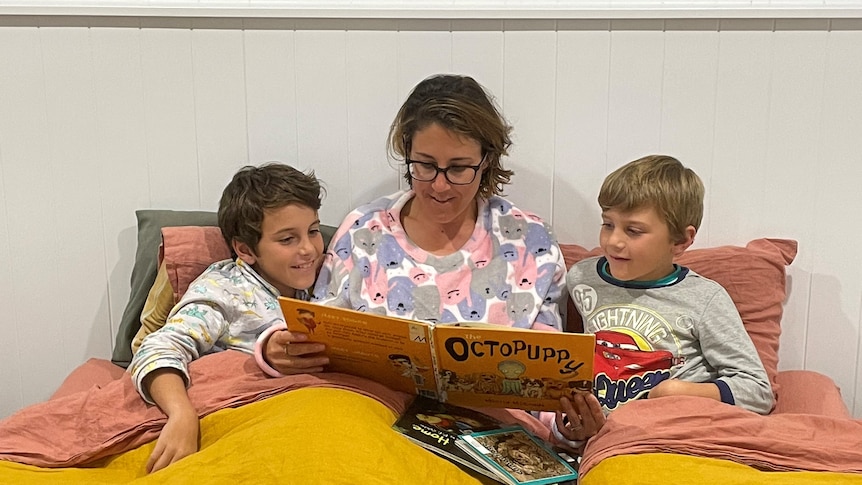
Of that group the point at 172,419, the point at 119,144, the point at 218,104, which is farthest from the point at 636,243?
the point at 119,144

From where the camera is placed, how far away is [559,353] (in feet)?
4.08

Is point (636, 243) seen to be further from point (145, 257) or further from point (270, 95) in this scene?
point (145, 257)

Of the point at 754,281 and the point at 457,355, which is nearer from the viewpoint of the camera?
the point at 457,355

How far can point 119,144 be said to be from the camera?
1963mm

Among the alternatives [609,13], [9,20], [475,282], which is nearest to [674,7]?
[609,13]

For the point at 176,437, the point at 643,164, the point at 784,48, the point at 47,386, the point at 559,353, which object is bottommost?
the point at 47,386

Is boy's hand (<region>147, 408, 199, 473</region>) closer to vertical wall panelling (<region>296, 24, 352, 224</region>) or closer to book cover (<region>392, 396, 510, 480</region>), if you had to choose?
book cover (<region>392, 396, 510, 480</region>)

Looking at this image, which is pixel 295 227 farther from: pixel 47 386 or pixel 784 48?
pixel 784 48

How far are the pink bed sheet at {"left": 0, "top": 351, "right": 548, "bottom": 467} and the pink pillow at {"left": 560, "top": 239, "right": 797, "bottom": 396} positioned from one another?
542 millimetres

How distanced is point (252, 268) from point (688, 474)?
95 cm

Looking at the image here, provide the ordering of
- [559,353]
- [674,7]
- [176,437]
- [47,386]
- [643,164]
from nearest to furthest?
[559,353] → [176,437] → [643,164] → [674,7] → [47,386]

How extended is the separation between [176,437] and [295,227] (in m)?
0.49

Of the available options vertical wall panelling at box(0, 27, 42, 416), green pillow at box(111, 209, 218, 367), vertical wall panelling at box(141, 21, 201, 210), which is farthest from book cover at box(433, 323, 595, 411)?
vertical wall panelling at box(0, 27, 42, 416)

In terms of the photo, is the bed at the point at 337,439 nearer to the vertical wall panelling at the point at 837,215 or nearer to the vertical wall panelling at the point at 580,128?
the vertical wall panelling at the point at 837,215
